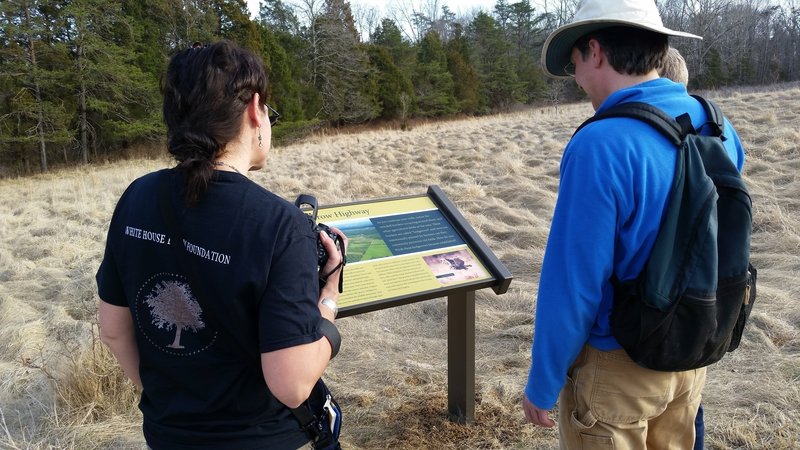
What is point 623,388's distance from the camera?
151 cm

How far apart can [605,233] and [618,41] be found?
52cm

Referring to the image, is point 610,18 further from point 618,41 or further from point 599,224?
point 599,224

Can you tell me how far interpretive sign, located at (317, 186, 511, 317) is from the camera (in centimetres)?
235

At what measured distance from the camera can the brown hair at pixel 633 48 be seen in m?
1.50

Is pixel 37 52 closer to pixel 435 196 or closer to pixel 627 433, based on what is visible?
pixel 435 196

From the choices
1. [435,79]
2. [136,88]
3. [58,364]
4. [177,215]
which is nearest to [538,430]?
[177,215]

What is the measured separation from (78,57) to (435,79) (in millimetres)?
17997

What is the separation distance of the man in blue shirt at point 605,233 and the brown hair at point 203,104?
810 millimetres

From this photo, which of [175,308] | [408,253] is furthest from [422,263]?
[175,308]

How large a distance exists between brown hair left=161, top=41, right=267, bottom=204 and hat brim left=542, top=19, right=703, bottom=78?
87 centimetres

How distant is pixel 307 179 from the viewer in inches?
419

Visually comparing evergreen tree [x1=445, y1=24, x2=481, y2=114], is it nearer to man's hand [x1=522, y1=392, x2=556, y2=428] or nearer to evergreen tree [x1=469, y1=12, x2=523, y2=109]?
evergreen tree [x1=469, y1=12, x2=523, y2=109]

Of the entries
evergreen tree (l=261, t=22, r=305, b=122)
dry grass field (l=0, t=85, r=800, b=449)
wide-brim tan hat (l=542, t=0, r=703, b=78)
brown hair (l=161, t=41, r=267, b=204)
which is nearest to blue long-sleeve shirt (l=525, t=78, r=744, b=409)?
wide-brim tan hat (l=542, t=0, r=703, b=78)

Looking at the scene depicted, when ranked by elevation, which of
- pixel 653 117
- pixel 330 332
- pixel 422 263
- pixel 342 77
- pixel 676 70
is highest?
pixel 342 77
